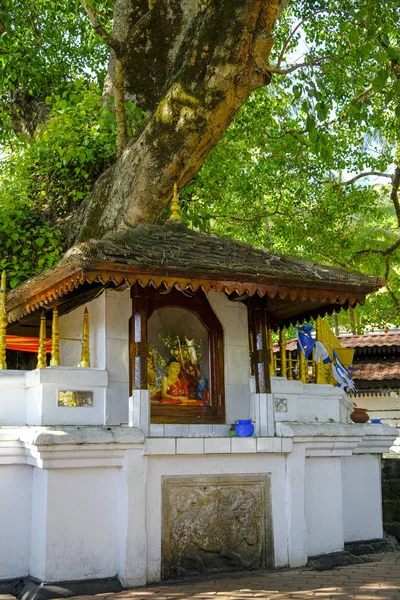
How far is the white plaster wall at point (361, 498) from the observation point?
8.16 m

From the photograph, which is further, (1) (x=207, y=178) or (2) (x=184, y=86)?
(1) (x=207, y=178)

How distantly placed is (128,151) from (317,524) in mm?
5621

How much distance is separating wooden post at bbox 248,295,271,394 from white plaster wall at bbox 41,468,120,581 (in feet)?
5.96

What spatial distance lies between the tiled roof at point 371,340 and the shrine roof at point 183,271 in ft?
32.9

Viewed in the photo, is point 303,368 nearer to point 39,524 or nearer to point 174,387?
point 174,387

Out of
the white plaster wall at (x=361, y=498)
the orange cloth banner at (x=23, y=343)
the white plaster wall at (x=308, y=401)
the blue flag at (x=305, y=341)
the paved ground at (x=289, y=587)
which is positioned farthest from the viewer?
the orange cloth banner at (x=23, y=343)

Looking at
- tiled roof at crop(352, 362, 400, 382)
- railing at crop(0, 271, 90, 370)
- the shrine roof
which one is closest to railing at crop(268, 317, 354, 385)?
the shrine roof

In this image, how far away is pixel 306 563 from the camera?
22.5ft

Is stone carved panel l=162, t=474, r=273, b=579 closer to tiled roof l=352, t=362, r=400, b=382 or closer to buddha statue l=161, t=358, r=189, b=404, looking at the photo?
buddha statue l=161, t=358, r=189, b=404

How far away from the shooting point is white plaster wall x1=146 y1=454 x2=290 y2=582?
6.29 m

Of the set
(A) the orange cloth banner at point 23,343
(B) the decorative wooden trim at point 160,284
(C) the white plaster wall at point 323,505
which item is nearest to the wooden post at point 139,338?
(B) the decorative wooden trim at point 160,284

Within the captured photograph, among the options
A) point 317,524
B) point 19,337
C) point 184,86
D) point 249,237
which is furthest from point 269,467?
point 249,237

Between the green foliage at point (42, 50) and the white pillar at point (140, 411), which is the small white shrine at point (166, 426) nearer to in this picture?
the white pillar at point (140, 411)

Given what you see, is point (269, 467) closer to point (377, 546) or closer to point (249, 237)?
point (377, 546)
